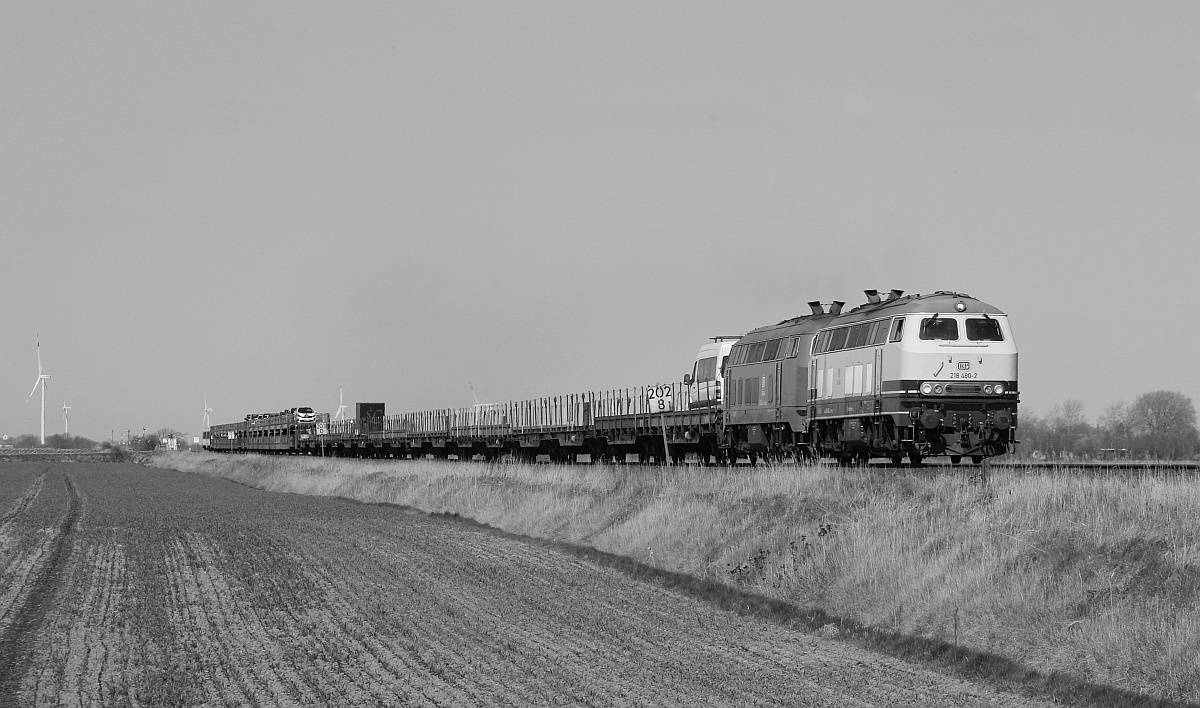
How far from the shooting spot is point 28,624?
622 inches

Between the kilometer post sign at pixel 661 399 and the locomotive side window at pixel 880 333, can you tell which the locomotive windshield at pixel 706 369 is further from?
the locomotive side window at pixel 880 333

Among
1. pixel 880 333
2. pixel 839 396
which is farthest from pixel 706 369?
pixel 880 333

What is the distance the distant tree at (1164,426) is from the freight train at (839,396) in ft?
42.2

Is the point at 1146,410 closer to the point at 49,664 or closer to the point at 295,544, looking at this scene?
the point at 295,544

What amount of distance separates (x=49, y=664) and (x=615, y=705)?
632cm

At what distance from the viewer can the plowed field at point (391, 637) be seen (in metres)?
11.6

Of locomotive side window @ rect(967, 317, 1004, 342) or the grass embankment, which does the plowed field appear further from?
locomotive side window @ rect(967, 317, 1004, 342)

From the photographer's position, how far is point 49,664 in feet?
42.9

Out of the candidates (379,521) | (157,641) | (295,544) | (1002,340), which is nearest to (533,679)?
(157,641)

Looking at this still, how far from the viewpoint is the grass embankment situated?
38.9 ft

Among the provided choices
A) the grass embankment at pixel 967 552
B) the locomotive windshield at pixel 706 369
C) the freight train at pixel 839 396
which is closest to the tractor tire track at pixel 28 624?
the grass embankment at pixel 967 552

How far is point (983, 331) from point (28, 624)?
65.3ft

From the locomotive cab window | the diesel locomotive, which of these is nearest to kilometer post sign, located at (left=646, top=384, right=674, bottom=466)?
the locomotive cab window

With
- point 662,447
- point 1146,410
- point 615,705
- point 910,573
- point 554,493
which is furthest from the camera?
point 1146,410
